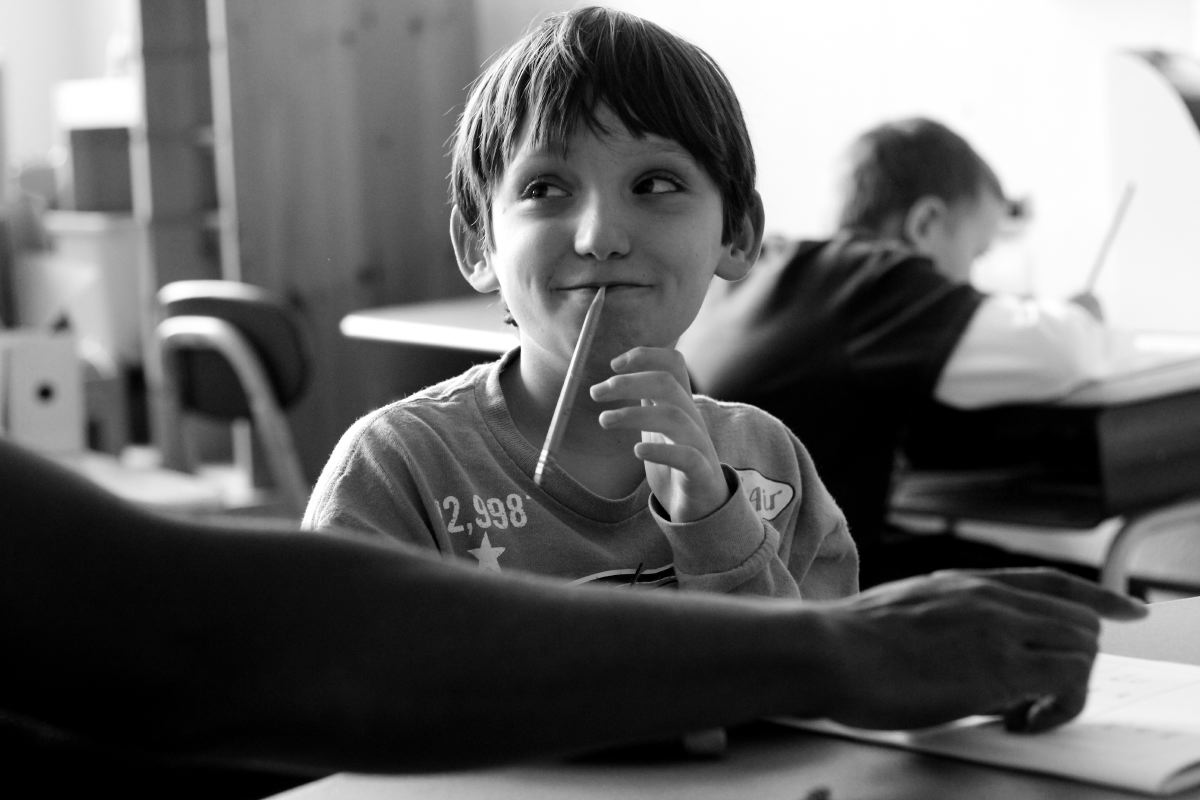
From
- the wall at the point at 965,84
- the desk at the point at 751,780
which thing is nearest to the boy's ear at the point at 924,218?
the wall at the point at 965,84

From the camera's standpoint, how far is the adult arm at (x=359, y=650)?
440 millimetres

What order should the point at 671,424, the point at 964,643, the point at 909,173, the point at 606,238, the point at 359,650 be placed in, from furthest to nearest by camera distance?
the point at 909,173 < the point at 606,238 < the point at 671,424 < the point at 964,643 < the point at 359,650

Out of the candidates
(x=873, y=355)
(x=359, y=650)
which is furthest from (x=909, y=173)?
(x=359, y=650)

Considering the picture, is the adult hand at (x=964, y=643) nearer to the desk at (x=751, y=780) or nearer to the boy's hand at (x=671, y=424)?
the desk at (x=751, y=780)

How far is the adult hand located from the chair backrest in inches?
105

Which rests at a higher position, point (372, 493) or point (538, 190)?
point (538, 190)

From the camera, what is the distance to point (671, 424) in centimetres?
94

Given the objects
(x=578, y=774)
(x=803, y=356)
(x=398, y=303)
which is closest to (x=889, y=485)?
(x=803, y=356)

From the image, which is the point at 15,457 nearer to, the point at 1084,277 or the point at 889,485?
the point at 889,485

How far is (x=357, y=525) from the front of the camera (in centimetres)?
99

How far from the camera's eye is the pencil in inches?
39.8

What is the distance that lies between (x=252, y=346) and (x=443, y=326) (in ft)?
1.29

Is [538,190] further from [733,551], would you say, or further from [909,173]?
[909,173]

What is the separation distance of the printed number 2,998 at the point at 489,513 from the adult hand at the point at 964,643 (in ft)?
1.45
